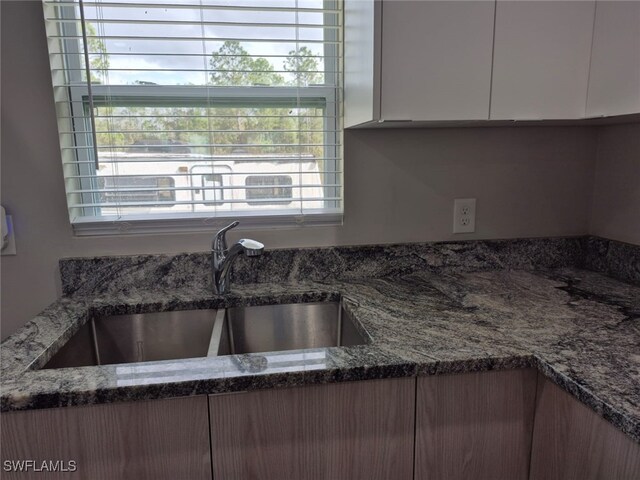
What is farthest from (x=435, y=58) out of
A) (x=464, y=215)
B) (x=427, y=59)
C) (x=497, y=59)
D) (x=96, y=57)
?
(x=96, y=57)

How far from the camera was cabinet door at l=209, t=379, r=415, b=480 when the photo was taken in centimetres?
88

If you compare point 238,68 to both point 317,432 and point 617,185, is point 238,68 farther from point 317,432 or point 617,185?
point 617,185

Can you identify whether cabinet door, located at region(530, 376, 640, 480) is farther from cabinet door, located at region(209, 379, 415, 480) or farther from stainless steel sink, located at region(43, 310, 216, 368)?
stainless steel sink, located at region(43, 310, 216, 368)

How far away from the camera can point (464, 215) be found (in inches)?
59.7

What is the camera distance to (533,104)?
→ 3.81 feet

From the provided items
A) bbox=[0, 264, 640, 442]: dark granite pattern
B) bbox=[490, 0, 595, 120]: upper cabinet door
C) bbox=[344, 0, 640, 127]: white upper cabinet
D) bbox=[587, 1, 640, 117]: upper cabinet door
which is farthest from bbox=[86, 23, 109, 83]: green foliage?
Result: bbox=[587, 1, 640, 117]: upper cabinet door

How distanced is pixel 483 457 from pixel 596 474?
218 mm

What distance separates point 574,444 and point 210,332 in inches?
37.5

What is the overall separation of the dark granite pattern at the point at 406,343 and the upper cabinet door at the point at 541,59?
523mm

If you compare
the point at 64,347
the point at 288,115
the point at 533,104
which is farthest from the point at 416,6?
the point at 64,347

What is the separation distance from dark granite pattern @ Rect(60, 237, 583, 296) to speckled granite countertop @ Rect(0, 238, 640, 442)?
0.12 feet

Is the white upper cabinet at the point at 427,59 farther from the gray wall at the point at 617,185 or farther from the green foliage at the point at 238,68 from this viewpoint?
the gray wall at the point at 617,185

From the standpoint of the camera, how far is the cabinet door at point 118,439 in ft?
2.69

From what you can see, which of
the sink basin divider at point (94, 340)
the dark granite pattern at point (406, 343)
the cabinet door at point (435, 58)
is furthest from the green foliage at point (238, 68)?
the sink basin divider at point (94, 340)
